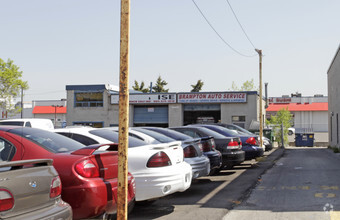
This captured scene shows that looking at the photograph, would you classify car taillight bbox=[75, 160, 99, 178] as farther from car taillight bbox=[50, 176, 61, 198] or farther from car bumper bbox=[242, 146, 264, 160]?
car bumper bbox=[242, 146, 264, 160]

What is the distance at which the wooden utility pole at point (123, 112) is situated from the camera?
491 cm

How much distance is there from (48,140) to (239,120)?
35570 mm

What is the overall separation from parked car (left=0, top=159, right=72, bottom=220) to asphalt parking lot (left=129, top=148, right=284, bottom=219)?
2.94m

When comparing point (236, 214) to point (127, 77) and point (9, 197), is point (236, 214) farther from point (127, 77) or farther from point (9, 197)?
point (9, 197)

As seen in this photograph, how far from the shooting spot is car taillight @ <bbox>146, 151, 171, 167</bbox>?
6434 mm

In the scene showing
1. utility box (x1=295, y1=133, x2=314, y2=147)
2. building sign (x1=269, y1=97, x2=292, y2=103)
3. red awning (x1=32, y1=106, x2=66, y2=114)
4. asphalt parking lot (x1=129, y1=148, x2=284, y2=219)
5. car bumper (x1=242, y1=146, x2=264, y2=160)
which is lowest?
utility box (x1=295, y1=133, x2=314, y2=147)

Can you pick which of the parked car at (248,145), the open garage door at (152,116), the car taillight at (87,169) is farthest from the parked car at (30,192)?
the open garage door at (152,116)

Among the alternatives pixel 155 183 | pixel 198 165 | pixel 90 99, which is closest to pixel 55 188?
pixel 155 183

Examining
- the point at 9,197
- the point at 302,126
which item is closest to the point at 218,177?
the point at 9,197

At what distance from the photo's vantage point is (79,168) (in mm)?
4734

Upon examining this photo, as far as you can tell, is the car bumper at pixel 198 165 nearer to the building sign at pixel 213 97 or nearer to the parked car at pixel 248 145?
the parked car at pixel 248 145

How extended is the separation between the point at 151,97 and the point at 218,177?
1191 inches

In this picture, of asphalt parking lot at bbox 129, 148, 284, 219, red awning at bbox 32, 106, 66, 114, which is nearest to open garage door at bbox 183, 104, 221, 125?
asphalt parking lot at bbox 129, 148, 284, 219

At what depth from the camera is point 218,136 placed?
480 inches
